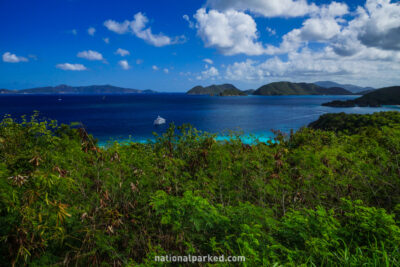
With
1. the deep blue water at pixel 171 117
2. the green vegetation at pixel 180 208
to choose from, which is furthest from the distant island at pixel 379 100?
the green vegetation at pixel 180 208

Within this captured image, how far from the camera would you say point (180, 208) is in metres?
2.91

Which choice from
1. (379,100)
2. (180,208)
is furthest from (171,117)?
(379,100)

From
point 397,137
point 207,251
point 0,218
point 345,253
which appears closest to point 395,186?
point 397,137

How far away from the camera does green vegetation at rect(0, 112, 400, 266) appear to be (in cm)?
248

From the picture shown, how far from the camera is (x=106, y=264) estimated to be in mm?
2924

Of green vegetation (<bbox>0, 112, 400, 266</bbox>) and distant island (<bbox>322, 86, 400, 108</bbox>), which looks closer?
green vegetation (<bbox>0, 112, 400, 266</bbox>)

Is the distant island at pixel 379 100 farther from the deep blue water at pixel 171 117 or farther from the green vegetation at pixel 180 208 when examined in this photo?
the green vegetation at pixel 180 208

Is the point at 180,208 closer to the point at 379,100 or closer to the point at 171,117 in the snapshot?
the point at 171,117

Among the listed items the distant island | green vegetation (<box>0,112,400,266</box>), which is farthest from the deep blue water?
the distant island

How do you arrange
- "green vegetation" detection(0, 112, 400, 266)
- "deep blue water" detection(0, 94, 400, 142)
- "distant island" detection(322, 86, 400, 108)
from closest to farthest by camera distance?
"green vegetation" detection(0, 112, 400, 266) → "deep blue water" detection(0, 94, 400, 142) → "distant island" detection(322, 86, 400, 108)

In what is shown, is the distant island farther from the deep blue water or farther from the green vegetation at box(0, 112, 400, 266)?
the green vegetation at box(0, 112, 400, 266)

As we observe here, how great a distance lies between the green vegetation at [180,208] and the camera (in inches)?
97.7

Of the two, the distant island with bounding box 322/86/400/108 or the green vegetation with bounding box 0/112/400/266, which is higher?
the distant island with bounding box 322/86/400/108

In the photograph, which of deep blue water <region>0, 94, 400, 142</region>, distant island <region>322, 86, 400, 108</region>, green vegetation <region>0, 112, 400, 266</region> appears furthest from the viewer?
distant island <region>322, 86, 400, 108</region>
